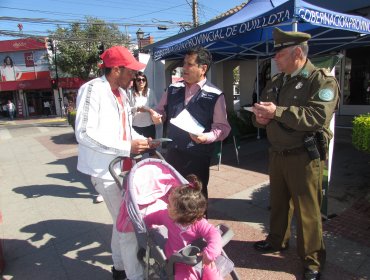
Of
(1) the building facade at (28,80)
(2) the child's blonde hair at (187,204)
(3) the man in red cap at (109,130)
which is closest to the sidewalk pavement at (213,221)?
(3) the man in red cap at (109,130)

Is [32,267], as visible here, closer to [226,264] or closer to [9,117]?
[226,264]

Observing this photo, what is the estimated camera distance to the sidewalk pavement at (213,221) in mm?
3029

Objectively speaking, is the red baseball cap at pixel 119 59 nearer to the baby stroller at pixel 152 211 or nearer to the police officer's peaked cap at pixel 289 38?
the baby stroller at pixel 152 211

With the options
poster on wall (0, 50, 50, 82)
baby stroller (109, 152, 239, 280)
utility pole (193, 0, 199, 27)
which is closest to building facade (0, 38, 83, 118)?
poster on wall (0, 50, 50, 82)

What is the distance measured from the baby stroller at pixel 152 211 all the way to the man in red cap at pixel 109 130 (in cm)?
10

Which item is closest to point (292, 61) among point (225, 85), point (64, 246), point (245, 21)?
point (245, 21)

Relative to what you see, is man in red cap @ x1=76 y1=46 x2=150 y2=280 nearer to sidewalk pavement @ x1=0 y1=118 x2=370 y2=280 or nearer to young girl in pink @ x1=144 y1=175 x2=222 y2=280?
young girl in pink @ x1=144 y1=175 x2=222 y2=280

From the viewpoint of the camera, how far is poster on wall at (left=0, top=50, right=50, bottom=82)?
2986cm

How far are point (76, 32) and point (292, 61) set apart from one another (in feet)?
86.7

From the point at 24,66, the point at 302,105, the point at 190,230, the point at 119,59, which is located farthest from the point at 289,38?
the point at 24,66

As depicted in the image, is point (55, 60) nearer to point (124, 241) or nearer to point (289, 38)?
point (124, 241)

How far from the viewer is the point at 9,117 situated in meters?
30.1

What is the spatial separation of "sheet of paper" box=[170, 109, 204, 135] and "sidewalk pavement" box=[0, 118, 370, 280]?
4.59ft

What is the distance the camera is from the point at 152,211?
2395 millimetres
